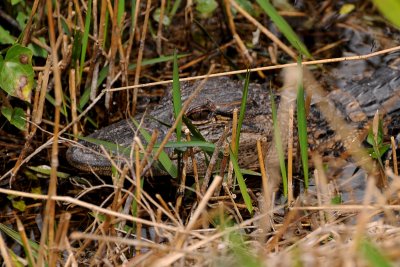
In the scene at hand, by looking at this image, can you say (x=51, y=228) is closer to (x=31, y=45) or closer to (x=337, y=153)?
(x=31, y=45)

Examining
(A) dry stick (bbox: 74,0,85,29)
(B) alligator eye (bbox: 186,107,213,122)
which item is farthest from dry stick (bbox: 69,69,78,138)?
(B) alligator eye (bbox: 186,107,213,122)

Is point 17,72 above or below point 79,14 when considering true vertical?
below

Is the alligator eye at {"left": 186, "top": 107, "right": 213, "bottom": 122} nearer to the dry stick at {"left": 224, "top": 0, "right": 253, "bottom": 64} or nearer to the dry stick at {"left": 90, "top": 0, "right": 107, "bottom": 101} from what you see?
the dry stick at {"left": 90, "top": 0, "right": 107, "bottom": 101}

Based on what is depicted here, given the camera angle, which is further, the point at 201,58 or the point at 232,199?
the point at 201,58

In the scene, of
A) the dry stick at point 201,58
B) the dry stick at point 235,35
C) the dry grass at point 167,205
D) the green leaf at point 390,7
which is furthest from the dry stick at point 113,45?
the green leaf at point 390,7

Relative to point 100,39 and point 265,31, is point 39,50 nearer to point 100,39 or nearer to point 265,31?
point 100,39

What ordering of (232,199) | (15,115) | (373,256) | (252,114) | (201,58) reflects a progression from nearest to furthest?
(373,256), (232,199), (15,115), (252,114), (201,58)

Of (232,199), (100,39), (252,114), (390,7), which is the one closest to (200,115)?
(252,114)

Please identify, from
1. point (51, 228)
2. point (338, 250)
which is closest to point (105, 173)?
point (51, 228)

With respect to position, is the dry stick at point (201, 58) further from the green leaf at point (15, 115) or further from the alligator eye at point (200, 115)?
the green leaf at point (15, 115)
